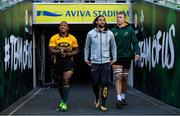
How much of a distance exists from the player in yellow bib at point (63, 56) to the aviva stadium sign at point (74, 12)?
865cm

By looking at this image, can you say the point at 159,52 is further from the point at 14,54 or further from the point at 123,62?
the point at 14,54

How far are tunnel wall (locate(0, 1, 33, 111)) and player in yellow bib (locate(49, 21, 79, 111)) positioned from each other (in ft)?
3.50

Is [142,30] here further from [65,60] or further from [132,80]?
[65,60]

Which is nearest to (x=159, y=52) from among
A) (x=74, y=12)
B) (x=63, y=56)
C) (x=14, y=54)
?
(x=63, y=56)

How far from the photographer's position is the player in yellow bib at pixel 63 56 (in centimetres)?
1040

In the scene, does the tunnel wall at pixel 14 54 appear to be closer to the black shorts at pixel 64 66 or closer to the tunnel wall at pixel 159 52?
the black shorts at pixel 64 66

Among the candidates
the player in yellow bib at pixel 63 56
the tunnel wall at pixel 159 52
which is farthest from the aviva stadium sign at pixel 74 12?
the player in yellow bib at pixel 63 56

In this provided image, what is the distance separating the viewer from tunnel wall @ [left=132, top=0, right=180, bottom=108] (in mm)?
10492

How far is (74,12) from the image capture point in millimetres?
19141

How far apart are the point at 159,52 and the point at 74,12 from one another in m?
7.55

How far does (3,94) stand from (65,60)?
1.44m

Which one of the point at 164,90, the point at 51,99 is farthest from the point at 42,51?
the point at 164,90

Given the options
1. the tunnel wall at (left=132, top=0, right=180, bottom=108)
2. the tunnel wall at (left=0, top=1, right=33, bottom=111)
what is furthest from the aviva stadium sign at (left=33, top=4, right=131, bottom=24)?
the tunnel wall at (left=132, top=0, right=180, bottom=108)

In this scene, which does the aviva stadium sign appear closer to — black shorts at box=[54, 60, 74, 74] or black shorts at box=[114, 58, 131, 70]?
black shorts at box=[114, 58, 131, 70]
